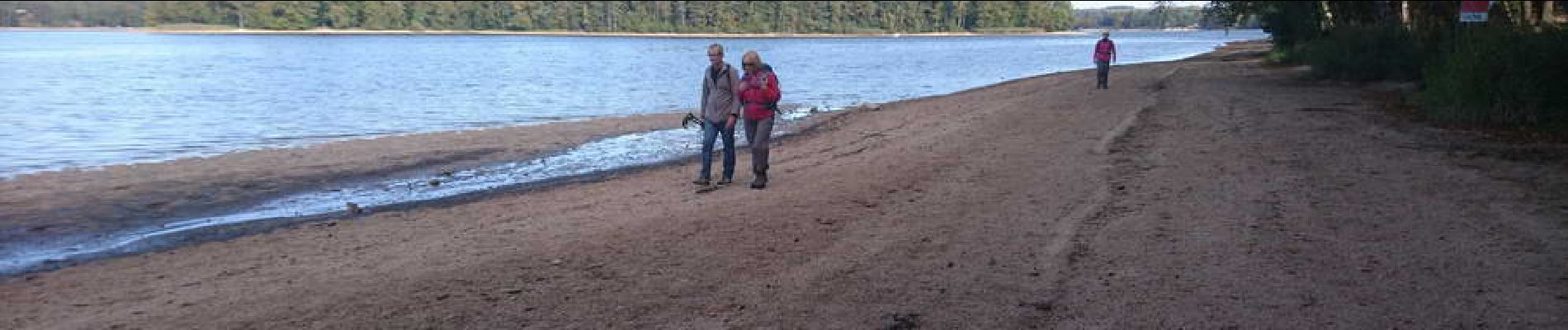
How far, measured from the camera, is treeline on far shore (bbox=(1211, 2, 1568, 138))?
572 inches

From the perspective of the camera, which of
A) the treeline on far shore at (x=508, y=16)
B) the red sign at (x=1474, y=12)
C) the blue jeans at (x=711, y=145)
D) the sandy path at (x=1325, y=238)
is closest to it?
the sandy path at (x=1325, y=238)

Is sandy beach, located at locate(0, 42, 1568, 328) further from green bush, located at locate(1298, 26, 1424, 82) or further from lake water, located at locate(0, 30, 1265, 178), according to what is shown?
green bush, located at locate(1298, 26, 1424, 82)

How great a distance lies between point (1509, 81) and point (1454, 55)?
1.32 meters

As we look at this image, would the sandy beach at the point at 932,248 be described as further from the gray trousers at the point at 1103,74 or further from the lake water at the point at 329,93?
the gray trousers at the point at 1103,74

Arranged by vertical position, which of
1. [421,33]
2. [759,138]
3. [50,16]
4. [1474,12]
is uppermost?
[50,16]

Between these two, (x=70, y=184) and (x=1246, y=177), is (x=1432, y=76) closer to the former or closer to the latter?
(x=1246, y=177)

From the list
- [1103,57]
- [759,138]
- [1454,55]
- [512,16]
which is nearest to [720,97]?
[759,138]

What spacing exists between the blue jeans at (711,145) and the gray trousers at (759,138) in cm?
16

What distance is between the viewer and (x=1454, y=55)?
52.9 ft

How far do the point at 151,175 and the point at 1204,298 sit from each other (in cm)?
1319

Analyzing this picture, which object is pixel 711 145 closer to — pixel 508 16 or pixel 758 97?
pixel 758 97

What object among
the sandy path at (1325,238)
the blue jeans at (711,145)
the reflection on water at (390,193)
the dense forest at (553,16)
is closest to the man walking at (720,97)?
the blue jeans at (711,145)

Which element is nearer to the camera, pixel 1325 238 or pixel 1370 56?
pixel 1325 238

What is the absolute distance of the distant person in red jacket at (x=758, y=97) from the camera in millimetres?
10445
